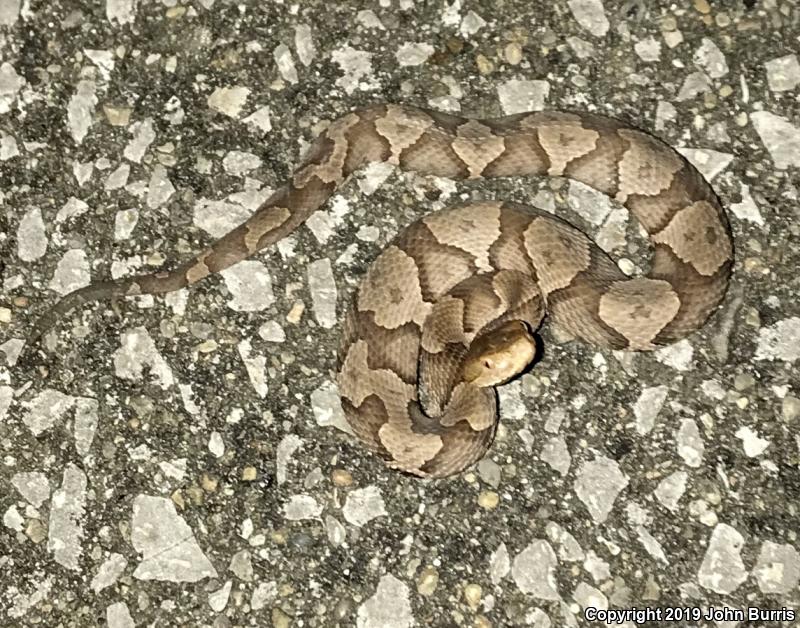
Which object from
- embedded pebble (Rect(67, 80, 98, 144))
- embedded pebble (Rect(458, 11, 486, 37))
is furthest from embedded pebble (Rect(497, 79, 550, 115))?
embedded pebble (Rect(67, 80, 98, 144))

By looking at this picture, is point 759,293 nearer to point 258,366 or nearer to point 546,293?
point 546,293

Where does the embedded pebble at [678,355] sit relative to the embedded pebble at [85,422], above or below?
below

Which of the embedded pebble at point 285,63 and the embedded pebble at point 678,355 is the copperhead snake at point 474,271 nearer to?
the embedded pebble at point 678,355

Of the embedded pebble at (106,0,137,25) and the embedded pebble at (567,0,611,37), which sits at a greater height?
the embedded pebble at (106,0,137,25)

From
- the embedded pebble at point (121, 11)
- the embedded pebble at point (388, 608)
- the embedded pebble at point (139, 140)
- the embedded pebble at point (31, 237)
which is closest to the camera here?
the embedded pebble at point (388, 608)

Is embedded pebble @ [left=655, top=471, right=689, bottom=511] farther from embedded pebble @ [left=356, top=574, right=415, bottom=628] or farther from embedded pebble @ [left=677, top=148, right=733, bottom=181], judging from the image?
embedded pebble @ [left=677, top=148, right=733, bottom=181]

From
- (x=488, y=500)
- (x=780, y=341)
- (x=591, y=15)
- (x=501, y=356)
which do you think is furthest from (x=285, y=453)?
(x=591, y=15)

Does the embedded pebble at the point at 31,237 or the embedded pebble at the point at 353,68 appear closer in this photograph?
the embedded pebble at the point at 31,237

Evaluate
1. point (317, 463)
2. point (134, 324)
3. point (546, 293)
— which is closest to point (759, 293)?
point (546, 293)

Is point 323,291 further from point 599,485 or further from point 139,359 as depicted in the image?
point 599,485

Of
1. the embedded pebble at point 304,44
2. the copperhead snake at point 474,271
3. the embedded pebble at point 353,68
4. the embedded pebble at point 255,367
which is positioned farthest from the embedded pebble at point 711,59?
the embedded pebble at point 255,367
